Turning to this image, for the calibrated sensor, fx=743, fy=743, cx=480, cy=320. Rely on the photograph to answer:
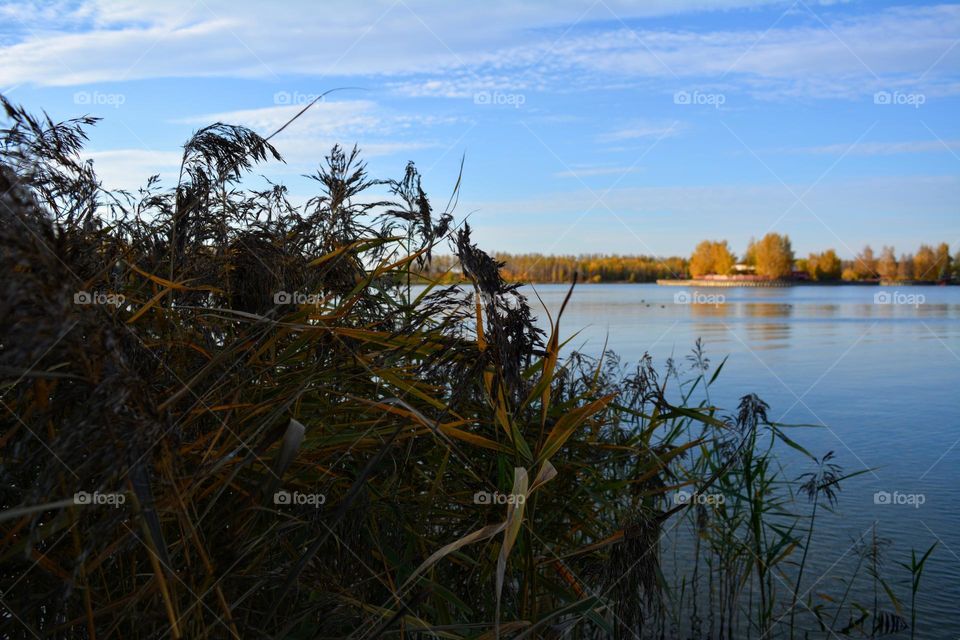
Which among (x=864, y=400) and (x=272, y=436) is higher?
(x=272, y=436)

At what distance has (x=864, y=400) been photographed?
1159 cm

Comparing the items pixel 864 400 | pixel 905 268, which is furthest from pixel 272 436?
pixel 905 268

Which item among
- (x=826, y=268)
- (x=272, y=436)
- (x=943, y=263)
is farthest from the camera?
(x=826, y=268)

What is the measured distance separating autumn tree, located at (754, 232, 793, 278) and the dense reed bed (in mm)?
66412

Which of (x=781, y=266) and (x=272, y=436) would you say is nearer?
(x=272, y=436)

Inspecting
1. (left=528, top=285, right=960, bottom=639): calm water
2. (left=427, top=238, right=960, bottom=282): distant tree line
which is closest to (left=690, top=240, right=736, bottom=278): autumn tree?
(left=427, top=238, right=960, bottom=282): distant tree line

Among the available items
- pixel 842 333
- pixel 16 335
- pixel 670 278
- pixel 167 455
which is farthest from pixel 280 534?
pixel 670 278

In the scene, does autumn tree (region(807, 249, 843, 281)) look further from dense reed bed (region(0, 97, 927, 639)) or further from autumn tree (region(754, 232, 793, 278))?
dense reed bed (region(0, 97, 927, 639))

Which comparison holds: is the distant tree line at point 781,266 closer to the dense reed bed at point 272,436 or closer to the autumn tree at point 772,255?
the autumn tree at point 772,255

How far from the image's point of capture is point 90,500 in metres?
1.28

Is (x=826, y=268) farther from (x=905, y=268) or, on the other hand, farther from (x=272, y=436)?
(x=272, y=436)

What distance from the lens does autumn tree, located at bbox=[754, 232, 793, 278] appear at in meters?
64.5

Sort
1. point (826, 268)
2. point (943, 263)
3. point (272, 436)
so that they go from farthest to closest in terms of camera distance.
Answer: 1. point (826, 268)
2. point (943, 263)
3. point (272, 436)

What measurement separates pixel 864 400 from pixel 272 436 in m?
11.9
